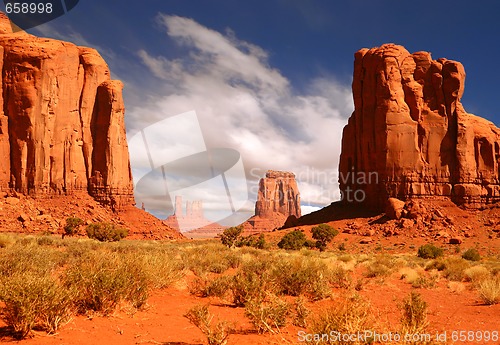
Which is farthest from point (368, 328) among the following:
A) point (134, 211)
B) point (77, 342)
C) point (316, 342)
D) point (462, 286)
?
point (134, 211)

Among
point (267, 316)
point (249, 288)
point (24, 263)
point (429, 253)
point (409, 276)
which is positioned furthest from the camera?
point (429, 253)

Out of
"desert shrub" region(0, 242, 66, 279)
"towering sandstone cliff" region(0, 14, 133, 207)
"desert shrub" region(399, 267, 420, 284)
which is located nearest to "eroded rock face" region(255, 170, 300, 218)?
"towering sandstone cliff" region(0, 14, 133, 207)

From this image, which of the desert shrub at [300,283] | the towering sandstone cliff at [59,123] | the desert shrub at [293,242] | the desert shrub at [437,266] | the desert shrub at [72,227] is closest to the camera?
the desert shrub at [300,283]

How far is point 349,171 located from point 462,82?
21639 millimetres

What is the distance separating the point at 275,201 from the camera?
14925 centimetres

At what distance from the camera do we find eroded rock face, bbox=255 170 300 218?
145 m

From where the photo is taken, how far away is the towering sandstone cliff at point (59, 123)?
5169 cm

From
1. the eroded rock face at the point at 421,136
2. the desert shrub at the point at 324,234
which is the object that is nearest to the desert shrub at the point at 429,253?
the desert shrub at the point at 324,234

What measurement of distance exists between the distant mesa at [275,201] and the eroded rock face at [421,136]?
7839cm

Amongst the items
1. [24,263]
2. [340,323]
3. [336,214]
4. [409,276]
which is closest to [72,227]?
[24,263]

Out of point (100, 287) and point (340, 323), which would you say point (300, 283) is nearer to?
point (100, 287)

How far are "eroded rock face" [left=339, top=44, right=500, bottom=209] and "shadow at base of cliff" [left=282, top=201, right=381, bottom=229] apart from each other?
1.60 m

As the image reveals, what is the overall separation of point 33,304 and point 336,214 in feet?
181

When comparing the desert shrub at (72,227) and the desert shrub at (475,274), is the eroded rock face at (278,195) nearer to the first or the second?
the desert shrub at (72,227)
